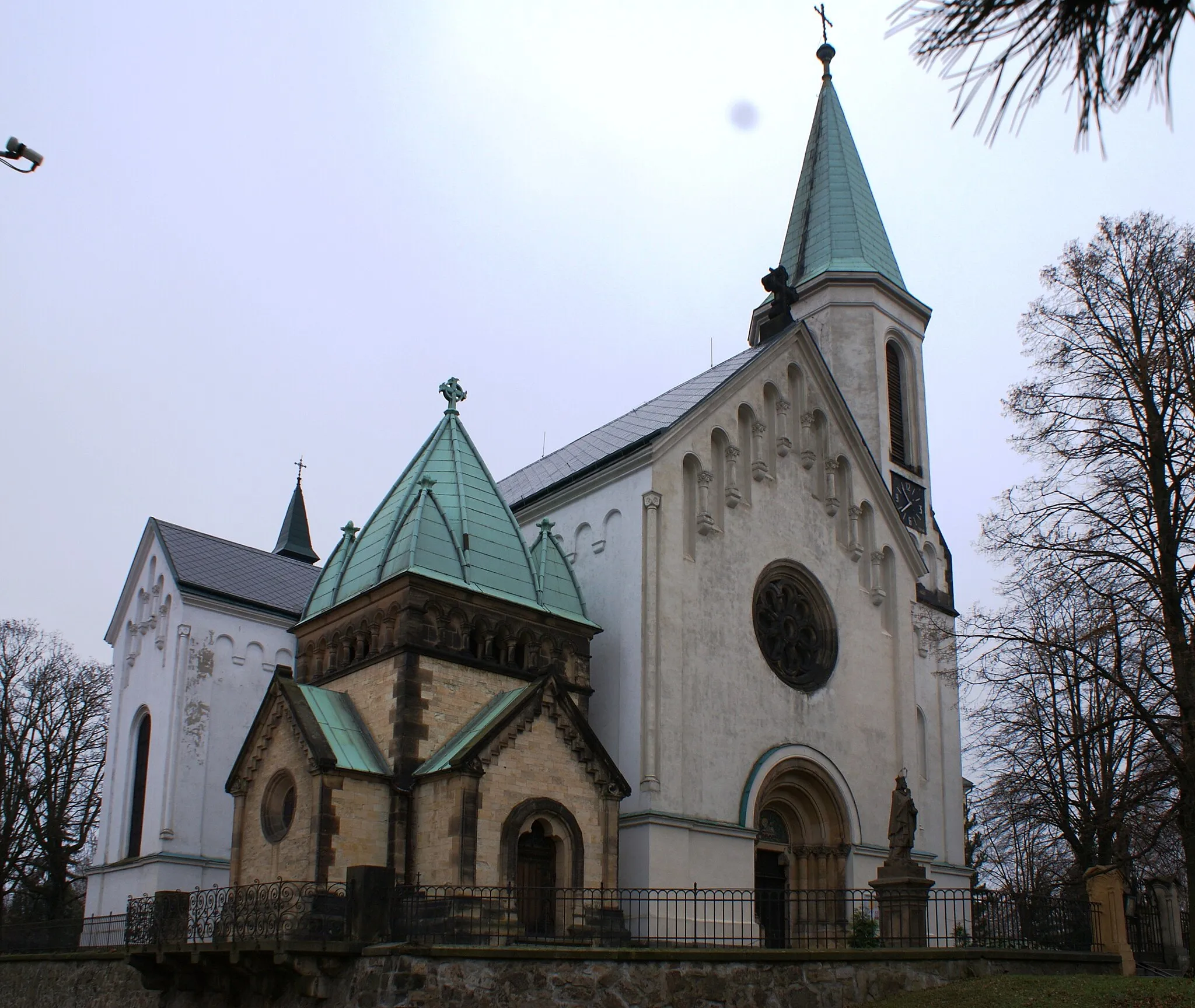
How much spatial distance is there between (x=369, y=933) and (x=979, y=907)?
39.2 ft

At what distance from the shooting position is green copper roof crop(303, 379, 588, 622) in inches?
809

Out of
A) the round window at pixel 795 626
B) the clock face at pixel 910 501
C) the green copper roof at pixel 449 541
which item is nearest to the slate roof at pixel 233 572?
the green copper roof at pixel 449 541

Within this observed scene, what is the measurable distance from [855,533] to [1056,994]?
1298 cm

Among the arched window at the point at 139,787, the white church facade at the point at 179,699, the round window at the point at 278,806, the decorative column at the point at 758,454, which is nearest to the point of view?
the round window at the point at 278,806

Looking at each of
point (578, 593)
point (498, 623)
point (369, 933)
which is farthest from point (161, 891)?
point (578, 593)

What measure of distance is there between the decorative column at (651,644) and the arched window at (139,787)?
11.5 m

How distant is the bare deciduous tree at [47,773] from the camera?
3678cm

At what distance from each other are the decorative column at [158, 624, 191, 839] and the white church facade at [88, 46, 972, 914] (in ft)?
0.19

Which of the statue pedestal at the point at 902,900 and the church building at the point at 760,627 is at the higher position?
the church building at the point at 760,627

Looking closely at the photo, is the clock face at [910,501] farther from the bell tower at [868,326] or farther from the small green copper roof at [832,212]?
the small green copper roof at [832,212]

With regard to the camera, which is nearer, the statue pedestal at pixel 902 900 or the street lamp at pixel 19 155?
the street lamp at pixel 19 155

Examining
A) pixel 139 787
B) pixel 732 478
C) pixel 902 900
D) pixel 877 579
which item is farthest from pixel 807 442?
pixel 139 787

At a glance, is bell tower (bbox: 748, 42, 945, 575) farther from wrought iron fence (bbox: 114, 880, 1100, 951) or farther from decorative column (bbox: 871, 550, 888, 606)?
wrought iron fence (bbox: 114, 880, 1100, 951)

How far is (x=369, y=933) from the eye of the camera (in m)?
15.3
